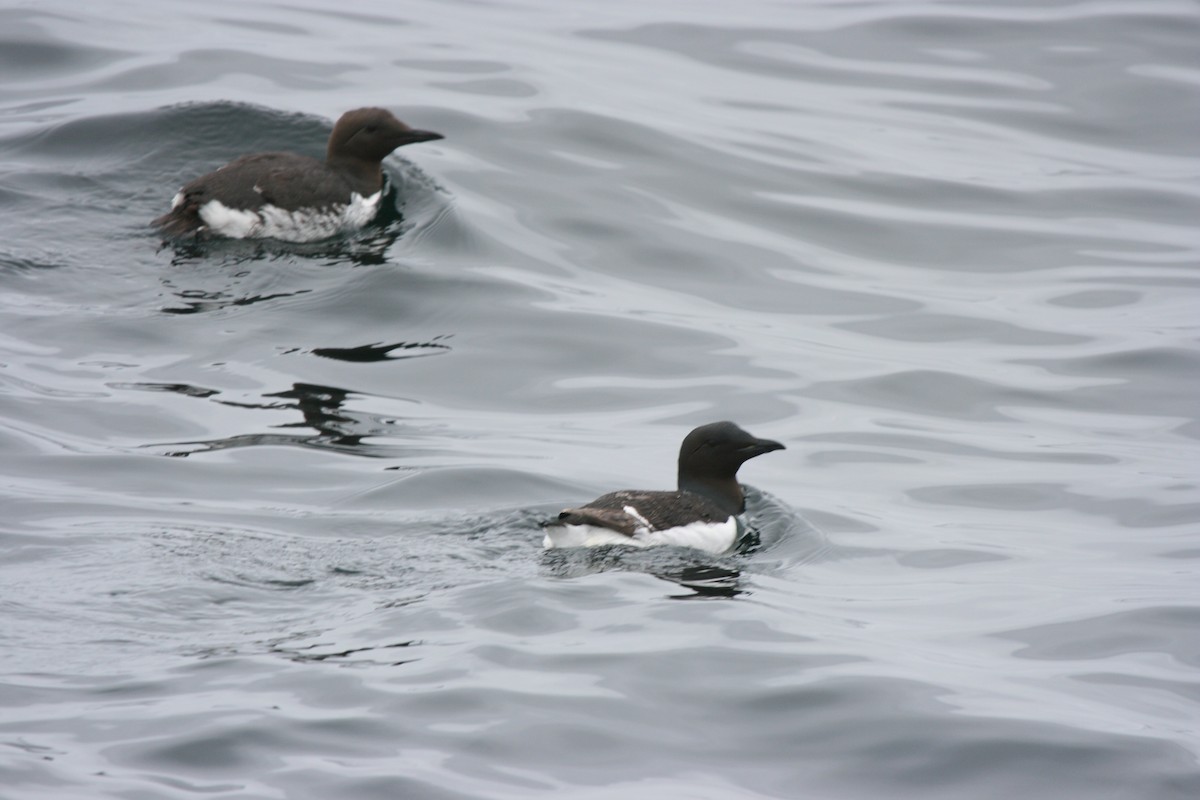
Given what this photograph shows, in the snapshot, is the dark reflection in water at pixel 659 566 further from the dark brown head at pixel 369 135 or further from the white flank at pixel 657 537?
the dark brown head at pixel 369 135

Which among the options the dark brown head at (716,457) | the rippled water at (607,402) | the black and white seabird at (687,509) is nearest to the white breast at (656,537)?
the black and white seabird at (687,509)

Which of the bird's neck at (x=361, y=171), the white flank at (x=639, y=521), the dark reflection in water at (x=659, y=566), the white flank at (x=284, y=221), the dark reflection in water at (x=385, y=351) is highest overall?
the bird's neck at (x=361, y=171)

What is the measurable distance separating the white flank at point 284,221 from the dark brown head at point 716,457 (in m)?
4.93

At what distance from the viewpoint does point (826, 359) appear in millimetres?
12555

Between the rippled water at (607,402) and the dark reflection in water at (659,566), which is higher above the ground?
the rippled water at (607,402)

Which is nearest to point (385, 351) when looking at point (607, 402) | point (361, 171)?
point (607, 402)

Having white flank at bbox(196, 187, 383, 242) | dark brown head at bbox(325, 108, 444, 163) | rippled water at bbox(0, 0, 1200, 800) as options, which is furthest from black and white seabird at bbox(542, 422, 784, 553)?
dark brown head at bbox(325, 108, 444, 163)

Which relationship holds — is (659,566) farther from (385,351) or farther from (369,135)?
(369,135)

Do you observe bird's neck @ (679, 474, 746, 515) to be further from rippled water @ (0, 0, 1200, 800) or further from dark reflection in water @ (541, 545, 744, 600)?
dark reflection in water @ (541, 545, 744, 600)

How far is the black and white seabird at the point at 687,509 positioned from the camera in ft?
28.1

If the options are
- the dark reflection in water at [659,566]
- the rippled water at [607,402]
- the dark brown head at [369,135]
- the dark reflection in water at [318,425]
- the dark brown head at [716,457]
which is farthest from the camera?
the dark brown head at [369,135]

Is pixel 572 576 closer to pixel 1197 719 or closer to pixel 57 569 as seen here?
pixel 57 569

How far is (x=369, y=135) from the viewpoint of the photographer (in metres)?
14.3

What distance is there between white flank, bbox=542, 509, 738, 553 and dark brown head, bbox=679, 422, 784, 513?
240 millimetres
